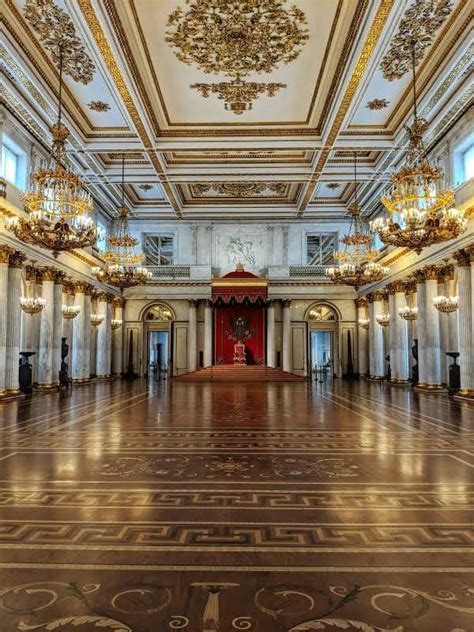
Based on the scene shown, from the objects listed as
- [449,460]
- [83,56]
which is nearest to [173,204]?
[83,56]

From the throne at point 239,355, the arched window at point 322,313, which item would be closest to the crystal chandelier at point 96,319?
the throne at point 239,355

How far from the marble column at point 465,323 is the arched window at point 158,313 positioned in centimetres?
1209

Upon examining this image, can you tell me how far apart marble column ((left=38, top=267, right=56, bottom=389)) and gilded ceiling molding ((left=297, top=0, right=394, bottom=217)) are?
7749mm

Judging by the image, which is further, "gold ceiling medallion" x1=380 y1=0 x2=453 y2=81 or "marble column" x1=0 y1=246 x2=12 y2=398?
"marble column" x1=0 y1=246 x2=12 y2=398

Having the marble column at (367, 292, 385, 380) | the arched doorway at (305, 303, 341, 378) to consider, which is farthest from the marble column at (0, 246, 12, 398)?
the arched doorway at (305, 303, 341, 378)

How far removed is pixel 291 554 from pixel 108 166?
1303cm

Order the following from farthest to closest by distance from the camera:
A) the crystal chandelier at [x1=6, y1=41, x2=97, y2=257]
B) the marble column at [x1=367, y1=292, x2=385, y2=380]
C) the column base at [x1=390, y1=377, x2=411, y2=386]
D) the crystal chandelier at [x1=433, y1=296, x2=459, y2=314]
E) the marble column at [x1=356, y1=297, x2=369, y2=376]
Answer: the marble column at [x1=356, y1=297, x2=369, y2=376]
the marble column at [x1=367, y1=292, x2=385, y2=380]
the column base at [x1=390, y1=377, x2=411, y2=386]
the crystal chandelier at [x1=433, y1=296, x2=459, y2=314]
the crystal chandelier at [x1=6, y1=41, x2=97, y2=257]

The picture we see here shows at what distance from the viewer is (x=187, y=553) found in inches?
85.7

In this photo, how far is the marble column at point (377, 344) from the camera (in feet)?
54.3

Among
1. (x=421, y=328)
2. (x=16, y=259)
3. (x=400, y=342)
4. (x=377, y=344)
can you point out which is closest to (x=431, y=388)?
(x=421, y=328)

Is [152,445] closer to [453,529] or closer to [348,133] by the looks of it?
[453,529]

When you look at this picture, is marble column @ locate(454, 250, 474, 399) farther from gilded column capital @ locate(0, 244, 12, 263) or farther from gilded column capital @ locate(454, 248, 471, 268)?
gilded column capital @ locate(0, 244, 12, 263)

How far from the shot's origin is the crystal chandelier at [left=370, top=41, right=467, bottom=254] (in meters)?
7.09

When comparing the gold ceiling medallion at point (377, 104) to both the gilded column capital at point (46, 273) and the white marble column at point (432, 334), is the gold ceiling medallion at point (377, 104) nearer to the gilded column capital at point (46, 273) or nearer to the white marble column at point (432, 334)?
the white marble column at point (432, 334)
